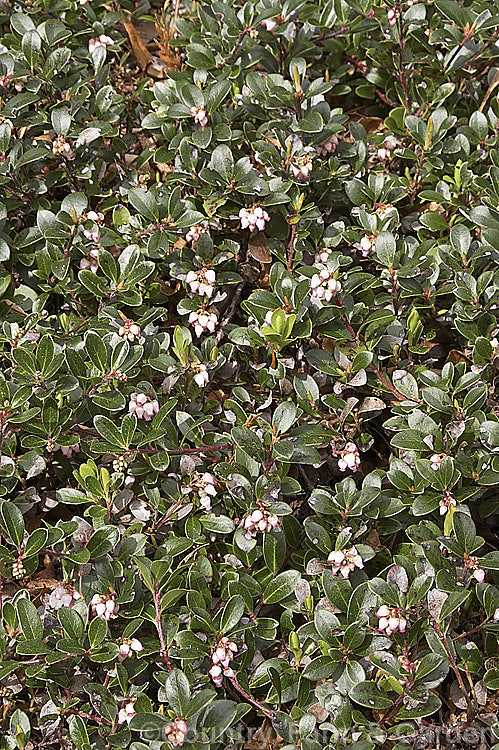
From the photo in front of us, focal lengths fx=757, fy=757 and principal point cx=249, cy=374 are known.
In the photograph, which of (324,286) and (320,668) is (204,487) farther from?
(324,286)

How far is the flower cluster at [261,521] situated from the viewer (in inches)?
76.2

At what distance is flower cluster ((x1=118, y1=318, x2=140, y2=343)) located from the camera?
7.31 feet

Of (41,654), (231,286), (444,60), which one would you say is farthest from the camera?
(444,60)

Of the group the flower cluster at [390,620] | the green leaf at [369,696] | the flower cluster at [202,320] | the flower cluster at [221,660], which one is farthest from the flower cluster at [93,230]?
the green leaf at [369,696]

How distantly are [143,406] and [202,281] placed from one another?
0.47 metres

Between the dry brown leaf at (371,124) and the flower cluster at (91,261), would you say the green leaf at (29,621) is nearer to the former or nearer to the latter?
the flower cluster at (91,261)

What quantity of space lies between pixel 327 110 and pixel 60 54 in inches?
37.8

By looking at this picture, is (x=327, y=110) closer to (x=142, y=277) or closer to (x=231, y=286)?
(x=231, y=286)

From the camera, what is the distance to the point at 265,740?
193 centimetres

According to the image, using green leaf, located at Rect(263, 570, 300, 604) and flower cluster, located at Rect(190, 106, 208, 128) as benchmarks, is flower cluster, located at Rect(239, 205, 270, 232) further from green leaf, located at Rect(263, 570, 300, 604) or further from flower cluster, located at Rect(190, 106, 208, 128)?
green leaf, located at Rect(263, 570, 300, 604)

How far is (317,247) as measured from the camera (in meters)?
2.54

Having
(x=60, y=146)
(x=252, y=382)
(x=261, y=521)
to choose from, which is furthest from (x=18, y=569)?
(x=60, y=146)

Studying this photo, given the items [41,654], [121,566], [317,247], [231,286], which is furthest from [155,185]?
[41,654]

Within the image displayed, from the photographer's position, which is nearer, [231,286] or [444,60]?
[231,286]
